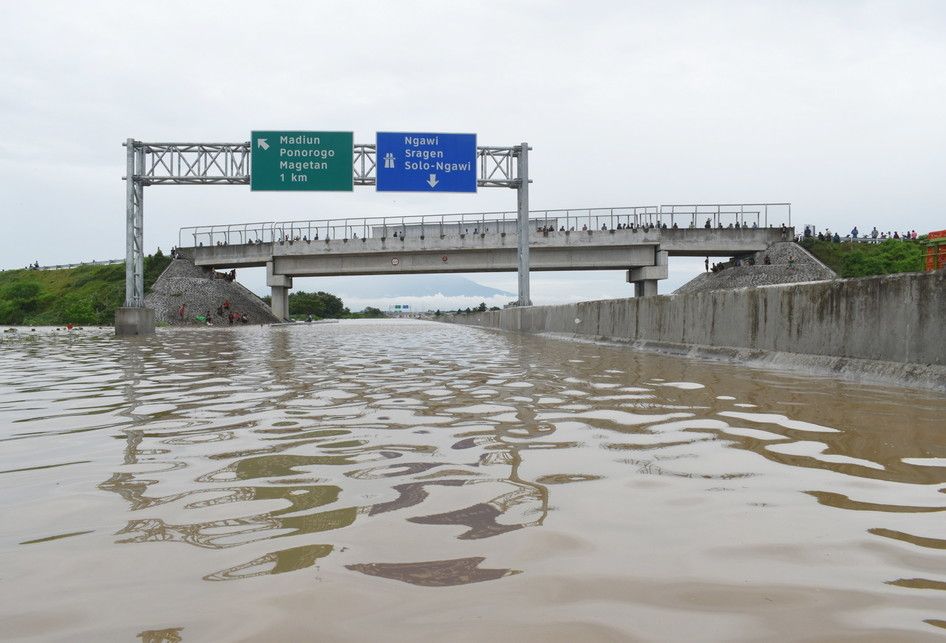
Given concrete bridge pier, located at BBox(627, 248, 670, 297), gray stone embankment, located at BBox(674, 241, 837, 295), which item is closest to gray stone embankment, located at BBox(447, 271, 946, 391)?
concrete bridge pier, located at BBox(627, 248, 670, 297)

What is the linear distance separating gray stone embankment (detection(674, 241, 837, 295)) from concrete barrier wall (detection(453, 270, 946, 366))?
40.3 meters

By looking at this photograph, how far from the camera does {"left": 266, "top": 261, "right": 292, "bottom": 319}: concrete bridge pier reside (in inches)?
2196

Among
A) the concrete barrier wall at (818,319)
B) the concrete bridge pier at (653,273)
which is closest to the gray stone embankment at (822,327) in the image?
the concrete barrier wall at (818,319)

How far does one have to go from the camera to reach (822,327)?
26.8 feet

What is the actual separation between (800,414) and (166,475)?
399 centimetres

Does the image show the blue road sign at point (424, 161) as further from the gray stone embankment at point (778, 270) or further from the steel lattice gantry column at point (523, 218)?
the gray stone embankment at point (778, 270)

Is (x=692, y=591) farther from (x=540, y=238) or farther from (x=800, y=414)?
(x=540, y=238)

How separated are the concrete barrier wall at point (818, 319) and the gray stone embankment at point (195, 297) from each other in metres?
42.5

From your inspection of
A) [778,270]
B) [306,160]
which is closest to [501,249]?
[778,270]

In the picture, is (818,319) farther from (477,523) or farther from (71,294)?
(71,294)

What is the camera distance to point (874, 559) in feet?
7.00

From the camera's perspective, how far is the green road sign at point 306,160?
2991cm

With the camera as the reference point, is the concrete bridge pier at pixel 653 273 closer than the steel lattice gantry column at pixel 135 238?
No

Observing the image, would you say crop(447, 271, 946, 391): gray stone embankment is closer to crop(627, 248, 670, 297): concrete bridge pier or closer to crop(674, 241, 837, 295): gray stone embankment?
crop(627, 248, 670, 297): concrete bridge pier
